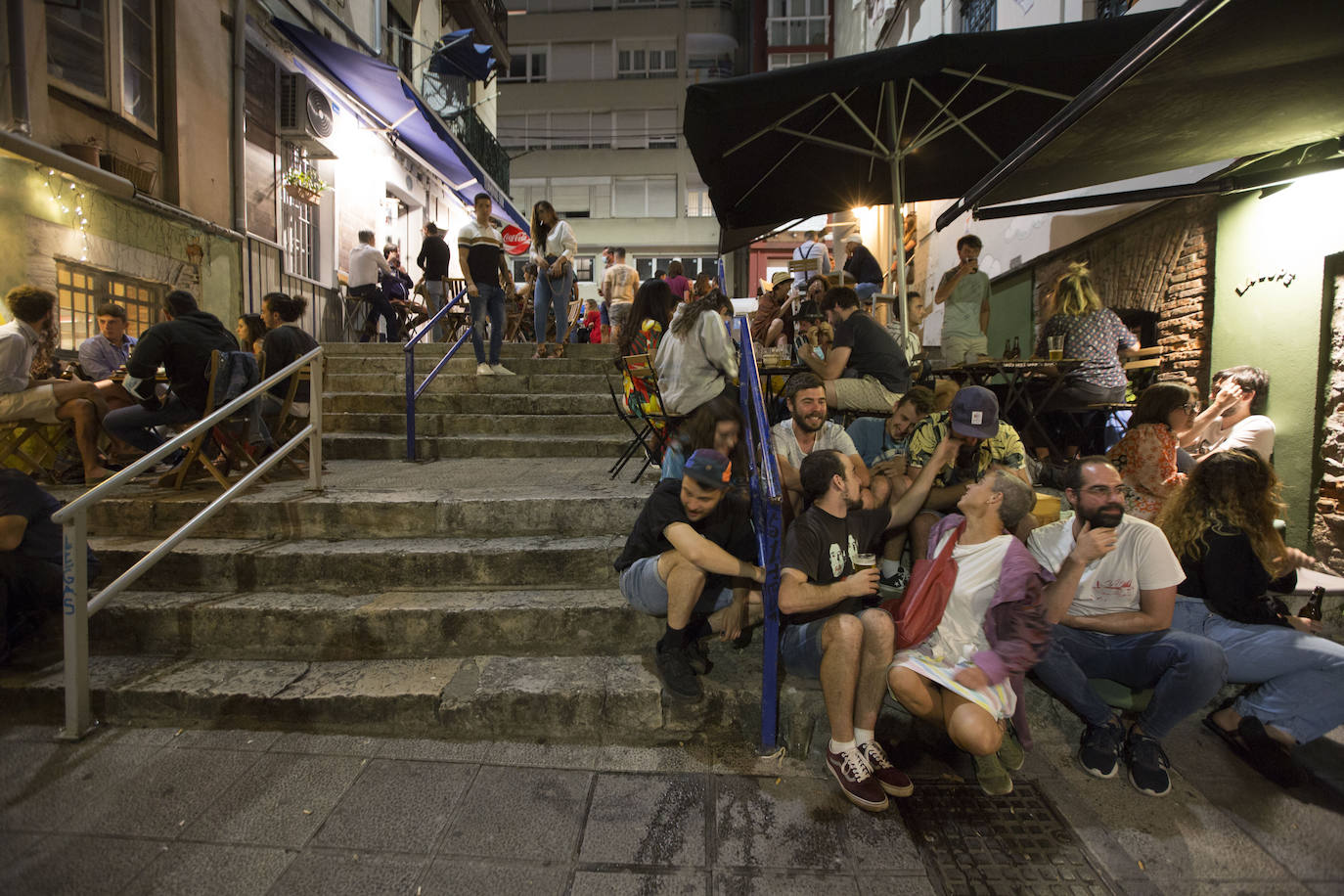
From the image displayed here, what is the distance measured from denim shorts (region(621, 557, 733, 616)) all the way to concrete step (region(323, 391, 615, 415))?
3.61m

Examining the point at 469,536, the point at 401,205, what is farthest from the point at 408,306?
the point at 469,536

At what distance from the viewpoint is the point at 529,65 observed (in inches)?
985

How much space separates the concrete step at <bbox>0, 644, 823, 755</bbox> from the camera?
9.41 ft

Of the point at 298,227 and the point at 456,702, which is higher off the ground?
the point at 298,227

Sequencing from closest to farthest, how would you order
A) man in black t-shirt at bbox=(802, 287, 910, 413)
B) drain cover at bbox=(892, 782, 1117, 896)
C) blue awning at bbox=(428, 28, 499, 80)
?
drain cover at bbox=(892, 782, 1117, 896) → man in black t-shirt at bbox=(802, 287, 910, 413) → blue awning at bbox=(428, 28, 499, 80)

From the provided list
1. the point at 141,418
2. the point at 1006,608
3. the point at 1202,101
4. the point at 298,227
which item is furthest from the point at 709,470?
the point at 298,227

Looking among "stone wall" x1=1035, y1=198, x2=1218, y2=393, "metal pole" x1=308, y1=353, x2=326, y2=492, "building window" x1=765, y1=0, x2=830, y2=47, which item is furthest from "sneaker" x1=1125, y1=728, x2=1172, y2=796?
"building window" x1=765, y1=0, x2=830, y2=47

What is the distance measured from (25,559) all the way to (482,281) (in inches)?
183

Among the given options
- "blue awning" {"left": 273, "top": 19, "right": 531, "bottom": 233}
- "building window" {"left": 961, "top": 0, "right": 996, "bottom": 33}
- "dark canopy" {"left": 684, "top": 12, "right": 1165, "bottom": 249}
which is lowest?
"dark canopy" {"left": 684, "top": 12, "right": 1165, "bottom": 249}

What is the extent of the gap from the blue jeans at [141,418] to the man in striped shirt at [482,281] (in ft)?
9.05

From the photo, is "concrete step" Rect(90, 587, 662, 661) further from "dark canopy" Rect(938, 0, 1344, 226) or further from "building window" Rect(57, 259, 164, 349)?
"building window" Rect(57, 259, 164, 349)

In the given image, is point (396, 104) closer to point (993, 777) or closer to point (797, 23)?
point (993, 777)

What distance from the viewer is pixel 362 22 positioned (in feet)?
39.1

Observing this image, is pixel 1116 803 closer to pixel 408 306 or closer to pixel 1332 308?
pixel 1332 308
